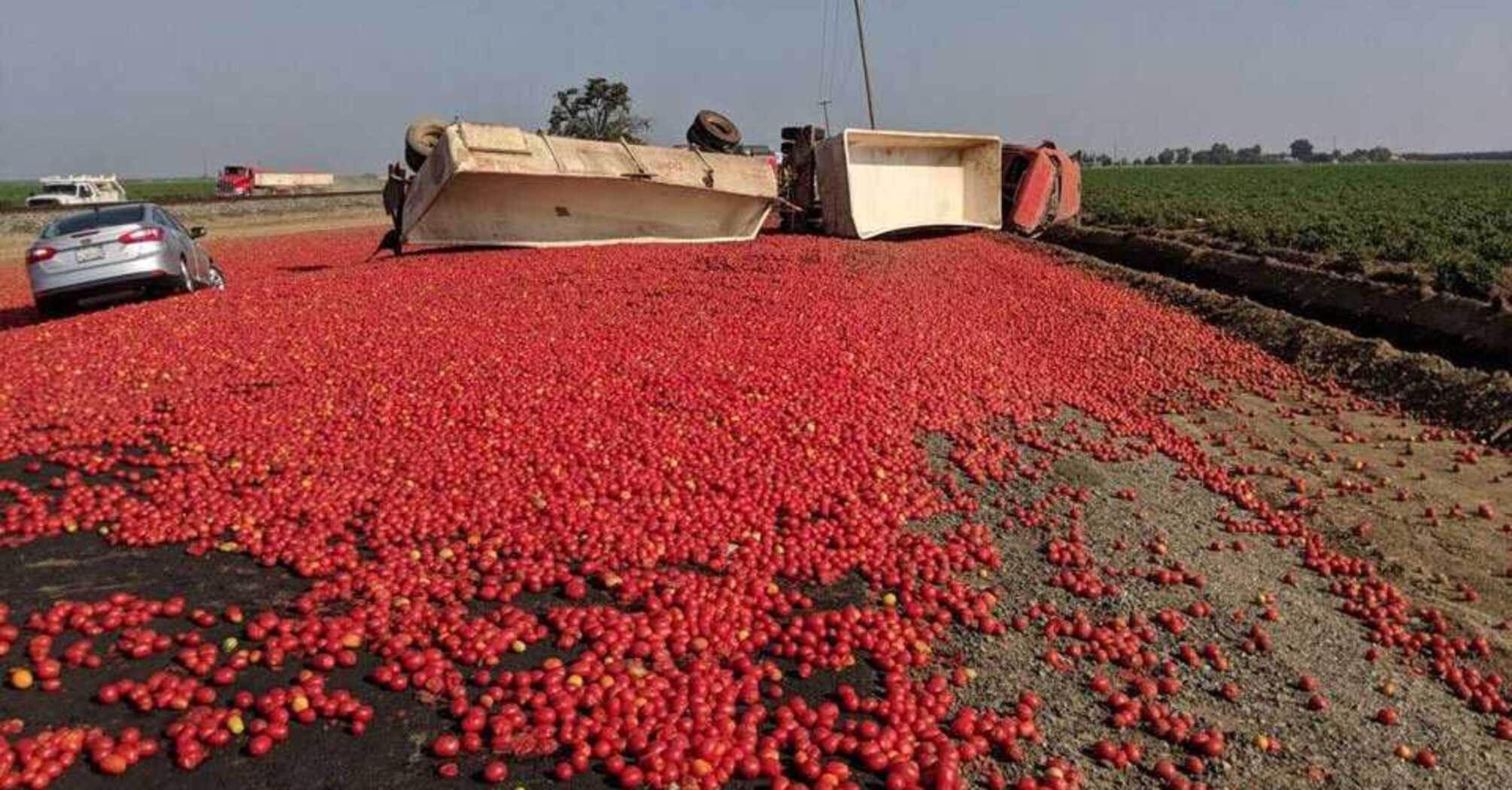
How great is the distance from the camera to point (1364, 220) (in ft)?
76.8

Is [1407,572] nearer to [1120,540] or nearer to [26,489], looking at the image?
[1120,540]

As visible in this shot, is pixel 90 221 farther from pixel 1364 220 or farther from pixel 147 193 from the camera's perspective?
pixel 147 193

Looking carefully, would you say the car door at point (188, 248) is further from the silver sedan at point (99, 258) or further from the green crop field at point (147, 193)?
the green crop field at point (147, 193)

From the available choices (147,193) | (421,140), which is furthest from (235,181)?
(421,140)

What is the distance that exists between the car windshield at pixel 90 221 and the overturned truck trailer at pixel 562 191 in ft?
15.6

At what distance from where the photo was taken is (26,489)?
624 centimetres

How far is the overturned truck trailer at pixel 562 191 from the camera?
16141mm

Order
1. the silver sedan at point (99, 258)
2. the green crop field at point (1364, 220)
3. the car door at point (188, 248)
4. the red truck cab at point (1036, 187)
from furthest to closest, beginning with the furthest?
the red truck cab at point (1036, 187) → the green crop field at point (1364, 220) → the car door at point (188, 248) → the silver sedan at point (99, 258)

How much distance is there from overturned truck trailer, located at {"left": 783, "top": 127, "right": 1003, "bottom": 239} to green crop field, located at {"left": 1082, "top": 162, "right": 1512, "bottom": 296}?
19.6ft

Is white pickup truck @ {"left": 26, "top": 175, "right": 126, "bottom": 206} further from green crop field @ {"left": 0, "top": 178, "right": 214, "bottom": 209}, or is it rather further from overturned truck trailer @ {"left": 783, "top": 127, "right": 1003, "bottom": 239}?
overturned truck trailer @ {"left": 783, "top": 127, "right": 1003, "bottom": 239}

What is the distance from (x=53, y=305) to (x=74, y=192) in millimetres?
47865

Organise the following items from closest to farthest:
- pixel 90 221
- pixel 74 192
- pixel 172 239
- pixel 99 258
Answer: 1. pixel 99 258
2. pixel 90 221
3. pixel 172 239
4. pixel 74 192

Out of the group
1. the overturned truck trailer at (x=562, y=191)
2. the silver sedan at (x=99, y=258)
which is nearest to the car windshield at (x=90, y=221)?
the silver sedan at (x=99, y=258)

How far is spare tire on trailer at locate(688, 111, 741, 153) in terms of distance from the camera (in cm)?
2109
